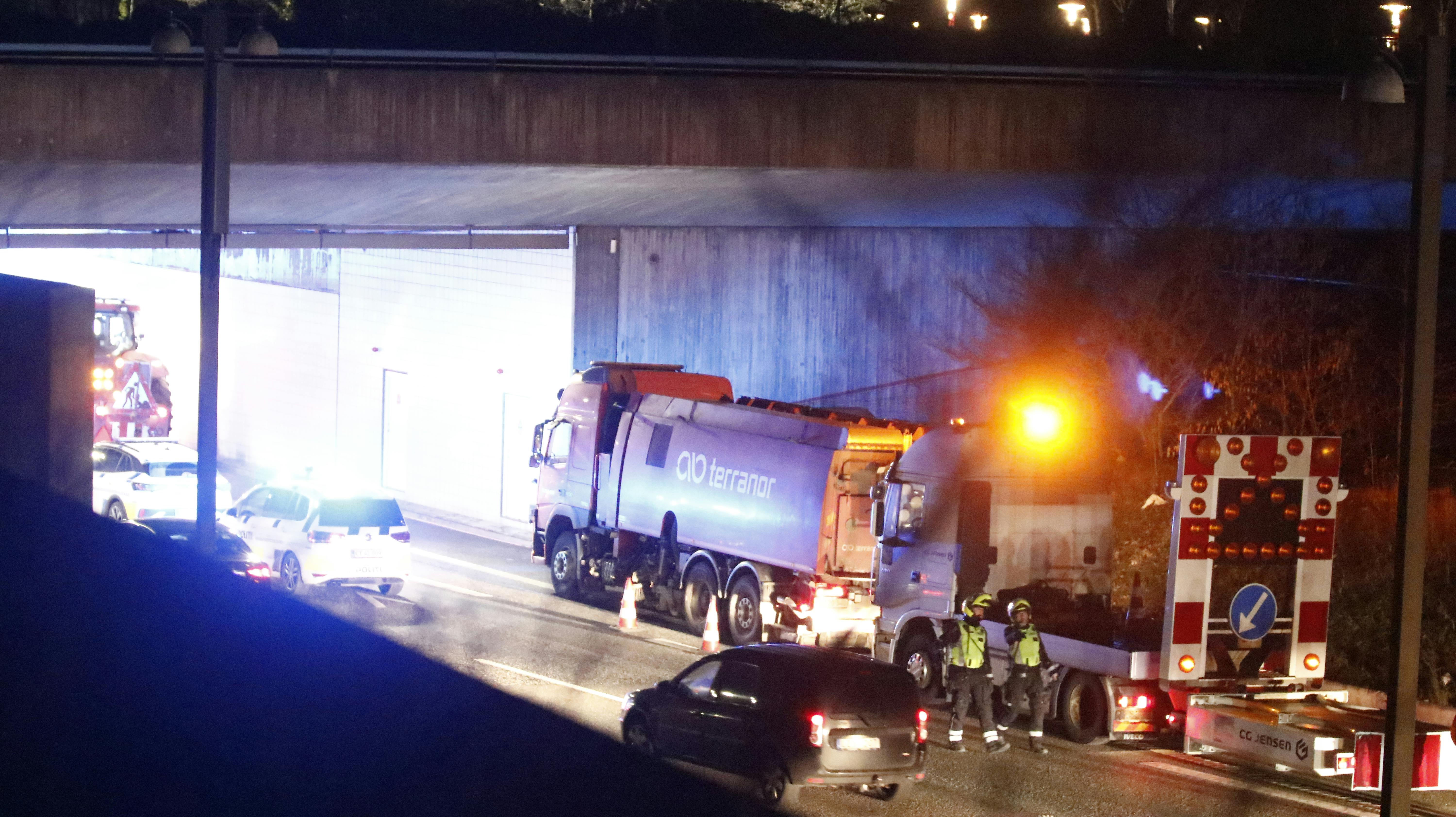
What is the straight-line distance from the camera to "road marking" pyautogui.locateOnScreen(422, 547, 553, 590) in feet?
95.6

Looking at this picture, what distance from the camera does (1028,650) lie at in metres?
15.9

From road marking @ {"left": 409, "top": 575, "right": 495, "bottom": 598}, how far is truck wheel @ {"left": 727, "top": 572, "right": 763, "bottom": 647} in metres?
5.72

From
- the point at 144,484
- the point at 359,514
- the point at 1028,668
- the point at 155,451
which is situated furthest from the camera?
the point at 155,451

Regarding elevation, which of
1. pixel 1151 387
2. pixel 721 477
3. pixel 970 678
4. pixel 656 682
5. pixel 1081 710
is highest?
pixel 1151 387

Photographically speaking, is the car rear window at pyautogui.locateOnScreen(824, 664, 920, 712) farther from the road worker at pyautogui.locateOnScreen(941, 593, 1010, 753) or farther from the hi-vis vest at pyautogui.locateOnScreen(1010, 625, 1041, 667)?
the hi-vis vest at pyautogui.locateOnScreen(1010, 625, 1041, 667)

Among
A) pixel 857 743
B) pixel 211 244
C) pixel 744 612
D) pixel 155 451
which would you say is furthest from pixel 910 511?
pixel 155 451

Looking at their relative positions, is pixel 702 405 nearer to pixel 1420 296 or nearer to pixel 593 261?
pixel 593 261

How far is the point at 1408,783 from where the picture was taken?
993cm

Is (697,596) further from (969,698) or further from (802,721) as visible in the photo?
(802,721)

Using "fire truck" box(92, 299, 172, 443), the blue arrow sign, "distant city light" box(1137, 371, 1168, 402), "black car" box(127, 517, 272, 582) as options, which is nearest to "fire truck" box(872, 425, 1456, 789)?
the blue arrow sign

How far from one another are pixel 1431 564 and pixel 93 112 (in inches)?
771

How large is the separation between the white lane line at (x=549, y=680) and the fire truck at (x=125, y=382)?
20.6 m

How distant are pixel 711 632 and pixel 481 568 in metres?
10.7

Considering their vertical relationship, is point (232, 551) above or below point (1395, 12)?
below
